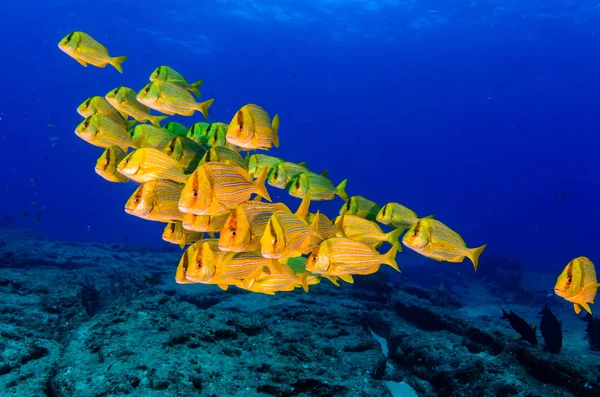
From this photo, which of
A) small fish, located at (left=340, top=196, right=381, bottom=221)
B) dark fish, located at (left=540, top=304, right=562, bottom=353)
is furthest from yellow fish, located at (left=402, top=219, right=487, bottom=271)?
dark fish, located at (left=540, top=304, right=562, bottom=353)

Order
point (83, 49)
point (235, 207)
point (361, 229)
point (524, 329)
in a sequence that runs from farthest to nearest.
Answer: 1. point (524, 329)
2. point (83, 49)
3. point (361, 229)
4. point (235, 207)

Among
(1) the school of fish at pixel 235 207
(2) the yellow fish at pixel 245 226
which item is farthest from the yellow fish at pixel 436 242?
(2) the yellow fish at pixel 245 226

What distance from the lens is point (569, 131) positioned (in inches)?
3273

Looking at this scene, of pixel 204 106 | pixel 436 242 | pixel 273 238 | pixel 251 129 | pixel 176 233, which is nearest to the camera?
pixel 273 238

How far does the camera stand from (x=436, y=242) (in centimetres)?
381

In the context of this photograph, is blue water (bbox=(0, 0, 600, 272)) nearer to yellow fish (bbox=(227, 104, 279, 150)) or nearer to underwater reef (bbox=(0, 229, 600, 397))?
underwater reef (bbox=(0, 229, 600, 397))

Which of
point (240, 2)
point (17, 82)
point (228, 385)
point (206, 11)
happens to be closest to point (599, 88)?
point (240, 2)

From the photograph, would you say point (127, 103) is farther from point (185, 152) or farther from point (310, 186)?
point (310, 186)

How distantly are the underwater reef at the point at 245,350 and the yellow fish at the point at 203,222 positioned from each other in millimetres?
1697

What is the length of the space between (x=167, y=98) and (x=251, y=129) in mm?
1528

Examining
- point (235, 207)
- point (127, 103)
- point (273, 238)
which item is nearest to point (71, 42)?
point (127, 103)

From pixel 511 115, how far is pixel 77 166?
14757cm

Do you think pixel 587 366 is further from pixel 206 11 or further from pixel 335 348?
pixel 206 11

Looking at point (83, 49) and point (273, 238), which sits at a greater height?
point (83, 49)
